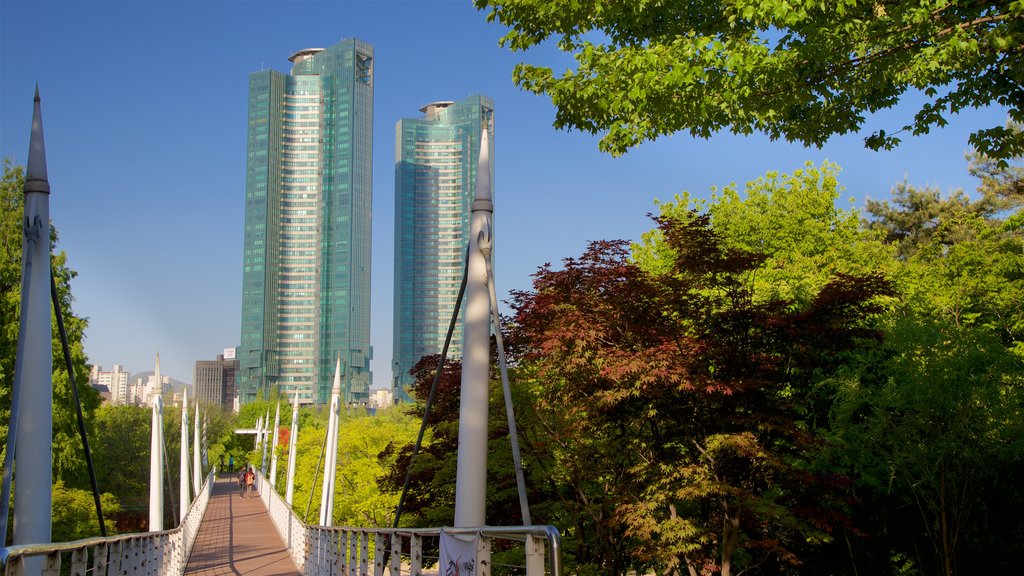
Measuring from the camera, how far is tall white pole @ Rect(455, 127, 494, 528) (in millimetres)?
7543

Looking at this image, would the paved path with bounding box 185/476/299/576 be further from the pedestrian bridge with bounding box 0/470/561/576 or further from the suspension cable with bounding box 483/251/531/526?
the suspension cable with bounding box 483/251/531/526

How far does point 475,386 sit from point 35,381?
3.74m

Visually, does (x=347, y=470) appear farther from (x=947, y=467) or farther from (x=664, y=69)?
(x=664, y=69)

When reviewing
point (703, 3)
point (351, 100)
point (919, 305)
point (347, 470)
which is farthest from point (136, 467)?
point (351, 100)

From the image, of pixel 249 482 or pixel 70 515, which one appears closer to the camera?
pixel 70 515

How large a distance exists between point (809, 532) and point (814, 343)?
2746 mm

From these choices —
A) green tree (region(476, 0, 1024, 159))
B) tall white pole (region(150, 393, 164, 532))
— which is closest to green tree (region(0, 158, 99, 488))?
tall white pole (region(150, 393, 164, 532))

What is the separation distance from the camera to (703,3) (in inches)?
363

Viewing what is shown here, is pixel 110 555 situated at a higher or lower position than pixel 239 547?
higher

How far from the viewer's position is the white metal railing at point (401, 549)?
4891 mm

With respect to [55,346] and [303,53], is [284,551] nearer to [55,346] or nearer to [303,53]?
[55,346]

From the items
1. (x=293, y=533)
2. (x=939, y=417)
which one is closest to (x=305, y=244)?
(x=293, y=533)

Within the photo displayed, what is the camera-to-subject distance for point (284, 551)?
90.9 ft

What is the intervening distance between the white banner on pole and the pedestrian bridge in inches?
0.6
